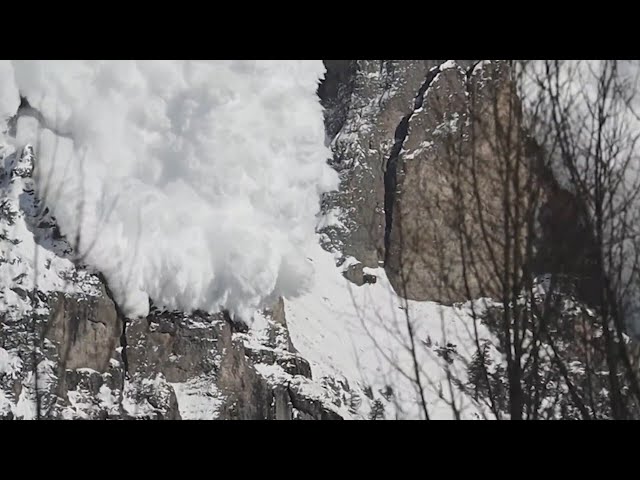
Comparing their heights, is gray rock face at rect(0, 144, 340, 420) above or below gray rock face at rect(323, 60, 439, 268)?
below

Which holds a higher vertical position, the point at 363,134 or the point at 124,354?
the point at 363,134

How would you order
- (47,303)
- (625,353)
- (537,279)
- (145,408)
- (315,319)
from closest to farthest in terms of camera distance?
(625,353) → (537,279) → (47,303) → (145,408) → (315,319)

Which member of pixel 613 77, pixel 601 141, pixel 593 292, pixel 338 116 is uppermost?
pixel 338 116

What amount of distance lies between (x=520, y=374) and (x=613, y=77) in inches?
103

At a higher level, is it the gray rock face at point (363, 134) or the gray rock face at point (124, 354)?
the gray rock face at point (363, 134)

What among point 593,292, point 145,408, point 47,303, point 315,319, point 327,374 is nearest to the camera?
point 593,292

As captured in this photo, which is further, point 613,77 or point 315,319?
point 315,319

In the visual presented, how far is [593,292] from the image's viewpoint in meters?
6.22

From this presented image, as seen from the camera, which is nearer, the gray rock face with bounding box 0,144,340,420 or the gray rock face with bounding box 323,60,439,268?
the gray rock face with bounding box 0,144,340,420

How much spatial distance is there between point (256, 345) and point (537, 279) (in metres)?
108

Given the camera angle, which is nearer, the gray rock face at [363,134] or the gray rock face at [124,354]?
the gray rock face at [124,354]

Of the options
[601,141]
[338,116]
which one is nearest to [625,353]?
[601,141]

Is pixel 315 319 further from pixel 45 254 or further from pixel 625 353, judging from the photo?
pixel 625 353

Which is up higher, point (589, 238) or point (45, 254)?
point (45, 254)
